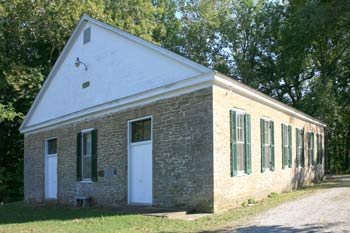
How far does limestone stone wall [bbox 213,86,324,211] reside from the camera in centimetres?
1195

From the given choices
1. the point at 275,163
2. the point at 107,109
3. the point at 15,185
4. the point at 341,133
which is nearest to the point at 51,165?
the point at 107,109

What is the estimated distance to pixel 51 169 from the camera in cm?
1950

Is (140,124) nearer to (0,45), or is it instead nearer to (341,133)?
(0,45)

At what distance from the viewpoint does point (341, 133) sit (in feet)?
128

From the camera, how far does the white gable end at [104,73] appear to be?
44.8 ft

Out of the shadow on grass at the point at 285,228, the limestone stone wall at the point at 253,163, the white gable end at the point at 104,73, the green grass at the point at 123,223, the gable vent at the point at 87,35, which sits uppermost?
the gable vent at the point at 87,35

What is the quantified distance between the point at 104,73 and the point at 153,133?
12.7 feet

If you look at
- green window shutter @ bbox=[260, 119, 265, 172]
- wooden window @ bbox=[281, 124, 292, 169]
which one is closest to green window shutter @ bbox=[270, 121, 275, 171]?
green window shutter @ bbox=[260, 119, 265, 172]

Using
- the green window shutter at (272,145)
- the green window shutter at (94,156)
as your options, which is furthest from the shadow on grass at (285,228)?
the green window shutter at (94,156)

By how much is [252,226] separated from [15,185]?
2404 cm

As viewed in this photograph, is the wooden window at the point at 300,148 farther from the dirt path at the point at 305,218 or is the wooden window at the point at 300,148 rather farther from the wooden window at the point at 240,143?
the wooden window at the point at 240,143

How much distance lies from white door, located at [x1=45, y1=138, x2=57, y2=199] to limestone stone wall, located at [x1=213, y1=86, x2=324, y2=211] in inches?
358

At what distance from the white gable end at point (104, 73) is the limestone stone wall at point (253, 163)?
148cm

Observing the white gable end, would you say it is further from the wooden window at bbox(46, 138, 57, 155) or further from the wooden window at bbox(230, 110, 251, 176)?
the wooden window at bbox(230, 110, 251, 176)
